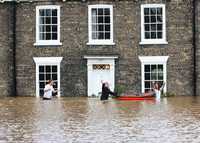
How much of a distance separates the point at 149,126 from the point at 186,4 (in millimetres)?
23878

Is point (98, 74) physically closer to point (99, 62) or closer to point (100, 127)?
point (99, 62)

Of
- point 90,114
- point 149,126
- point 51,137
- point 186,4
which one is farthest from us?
point 186,4

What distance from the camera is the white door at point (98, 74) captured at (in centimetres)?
4338

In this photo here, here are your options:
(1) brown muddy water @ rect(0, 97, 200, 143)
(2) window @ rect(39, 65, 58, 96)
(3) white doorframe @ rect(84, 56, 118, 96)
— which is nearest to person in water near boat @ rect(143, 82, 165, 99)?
(3) white doorframe @ rect(84, 56, 118, 96)

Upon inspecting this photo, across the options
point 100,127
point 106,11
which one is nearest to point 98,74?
point 106,11

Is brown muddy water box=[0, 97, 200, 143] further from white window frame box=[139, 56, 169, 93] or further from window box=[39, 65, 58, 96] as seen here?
window box=[39, 65, 58, 96]

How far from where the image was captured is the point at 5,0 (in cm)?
4381

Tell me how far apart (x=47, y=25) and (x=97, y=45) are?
3195 mm

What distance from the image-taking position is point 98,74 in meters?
43.6

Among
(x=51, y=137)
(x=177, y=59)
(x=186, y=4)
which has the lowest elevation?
(x=51, y=137)

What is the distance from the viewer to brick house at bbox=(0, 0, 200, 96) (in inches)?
1697

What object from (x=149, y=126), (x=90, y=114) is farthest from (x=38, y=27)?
(x=149, y=126)

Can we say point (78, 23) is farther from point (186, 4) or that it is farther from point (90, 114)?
point (90, 114)

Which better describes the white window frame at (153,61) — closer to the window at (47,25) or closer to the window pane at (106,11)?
the window pane at (106,11)
